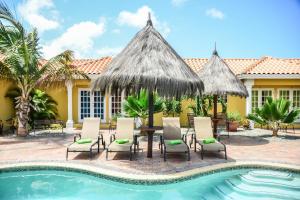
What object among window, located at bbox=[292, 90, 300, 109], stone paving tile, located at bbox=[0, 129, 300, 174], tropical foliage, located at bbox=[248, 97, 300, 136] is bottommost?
stone paving tile, located at bbox=[0, 129, 300, 174]

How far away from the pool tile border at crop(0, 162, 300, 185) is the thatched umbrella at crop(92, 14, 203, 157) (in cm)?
217

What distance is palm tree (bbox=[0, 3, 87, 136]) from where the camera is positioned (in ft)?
46.8

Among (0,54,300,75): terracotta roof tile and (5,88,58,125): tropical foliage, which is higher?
(0,54,300,75): terracotta roof tile

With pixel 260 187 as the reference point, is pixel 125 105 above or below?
above

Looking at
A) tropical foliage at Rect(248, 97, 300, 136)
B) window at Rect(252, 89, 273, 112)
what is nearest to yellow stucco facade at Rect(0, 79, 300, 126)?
window at Rect(252, 89, 273, 112)

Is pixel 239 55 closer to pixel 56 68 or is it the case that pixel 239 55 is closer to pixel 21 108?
pixel 56 68

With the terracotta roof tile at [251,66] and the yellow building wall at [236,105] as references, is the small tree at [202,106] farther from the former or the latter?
the terracotta roof tile at [251,66]

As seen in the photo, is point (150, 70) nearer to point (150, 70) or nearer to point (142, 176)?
point (150, 70)

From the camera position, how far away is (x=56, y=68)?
1566cm

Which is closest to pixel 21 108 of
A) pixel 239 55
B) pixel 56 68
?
pixel 56 68

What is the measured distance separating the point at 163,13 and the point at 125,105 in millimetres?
5454

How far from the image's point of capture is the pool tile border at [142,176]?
7809 mm

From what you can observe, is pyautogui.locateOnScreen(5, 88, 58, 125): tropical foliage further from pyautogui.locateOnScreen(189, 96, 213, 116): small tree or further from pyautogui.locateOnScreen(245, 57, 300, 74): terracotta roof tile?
pyautogui.locateOnScreen(245, 57, 300, 74): terracotta roof tile

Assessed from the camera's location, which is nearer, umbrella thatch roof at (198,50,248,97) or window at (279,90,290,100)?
umbrella thatch roof at (198,50,248,97)
